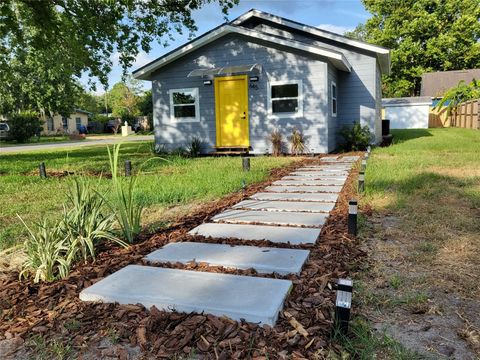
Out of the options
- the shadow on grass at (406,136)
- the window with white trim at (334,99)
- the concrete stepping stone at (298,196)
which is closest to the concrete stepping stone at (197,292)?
the concrete stepping stone at (298,196)

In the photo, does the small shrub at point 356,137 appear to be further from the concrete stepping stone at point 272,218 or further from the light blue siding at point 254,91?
the concrete stepping stone at point 272,218

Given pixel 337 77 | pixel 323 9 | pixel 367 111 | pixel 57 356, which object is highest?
pixel 323 9

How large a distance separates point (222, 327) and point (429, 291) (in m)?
1.43

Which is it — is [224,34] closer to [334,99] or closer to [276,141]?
[276,141]

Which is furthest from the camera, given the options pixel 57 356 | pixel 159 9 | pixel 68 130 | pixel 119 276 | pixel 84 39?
pixel 68 130

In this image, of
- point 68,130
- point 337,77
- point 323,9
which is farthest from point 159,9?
point 68,130

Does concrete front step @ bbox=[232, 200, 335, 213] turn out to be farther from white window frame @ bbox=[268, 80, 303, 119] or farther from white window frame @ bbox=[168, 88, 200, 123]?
white window frame @ bbox=[168, 88, 200, 123]

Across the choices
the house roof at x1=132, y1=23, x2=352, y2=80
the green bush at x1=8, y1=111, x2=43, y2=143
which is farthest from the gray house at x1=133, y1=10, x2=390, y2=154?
the green bush at x1=8, y1=111, x2=43, y2=143

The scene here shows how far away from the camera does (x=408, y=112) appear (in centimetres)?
3195

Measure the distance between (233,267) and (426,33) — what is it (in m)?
39.9

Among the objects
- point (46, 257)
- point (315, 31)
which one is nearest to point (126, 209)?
point (46, 257)

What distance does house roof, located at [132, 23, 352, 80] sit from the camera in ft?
35.2

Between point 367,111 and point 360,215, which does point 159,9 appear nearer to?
point 367,111

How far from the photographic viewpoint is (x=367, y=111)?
13.3 m
